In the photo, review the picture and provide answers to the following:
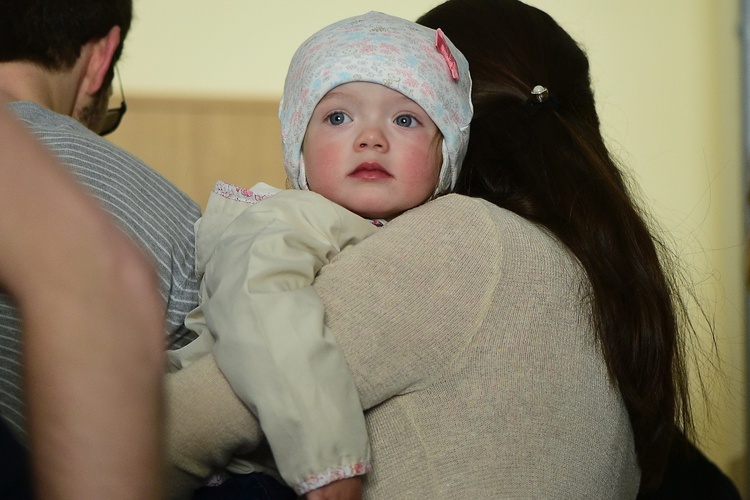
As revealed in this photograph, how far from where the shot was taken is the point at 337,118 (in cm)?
129

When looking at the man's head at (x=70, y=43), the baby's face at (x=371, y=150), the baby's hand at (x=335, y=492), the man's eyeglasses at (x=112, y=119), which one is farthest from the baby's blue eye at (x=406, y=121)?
the man's eyeglasses at (x=112, y=119)

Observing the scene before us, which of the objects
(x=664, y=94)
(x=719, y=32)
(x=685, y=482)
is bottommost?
(x=685, y=482)

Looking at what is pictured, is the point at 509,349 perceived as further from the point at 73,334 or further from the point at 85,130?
the point at 85,130

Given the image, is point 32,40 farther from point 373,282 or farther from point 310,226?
point 373,282

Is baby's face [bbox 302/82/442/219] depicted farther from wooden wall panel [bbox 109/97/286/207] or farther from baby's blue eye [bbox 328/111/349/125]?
wooden wall panel [bbox 109/97/286/207]

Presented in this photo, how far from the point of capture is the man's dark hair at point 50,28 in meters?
1.71

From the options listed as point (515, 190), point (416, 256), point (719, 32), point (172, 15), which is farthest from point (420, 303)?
point (719, 32)

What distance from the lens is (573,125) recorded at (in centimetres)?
130

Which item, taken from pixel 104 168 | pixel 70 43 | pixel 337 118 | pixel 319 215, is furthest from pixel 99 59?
pixel 319 215

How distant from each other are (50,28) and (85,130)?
328 millimetres

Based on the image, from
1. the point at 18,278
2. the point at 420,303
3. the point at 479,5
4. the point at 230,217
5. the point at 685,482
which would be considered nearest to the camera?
the point at 18,278

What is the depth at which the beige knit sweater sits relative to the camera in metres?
0.97

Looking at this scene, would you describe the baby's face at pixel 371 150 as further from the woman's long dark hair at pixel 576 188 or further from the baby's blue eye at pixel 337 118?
the woman's long dark hair at pixel 576 188

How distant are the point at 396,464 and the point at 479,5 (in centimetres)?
74
